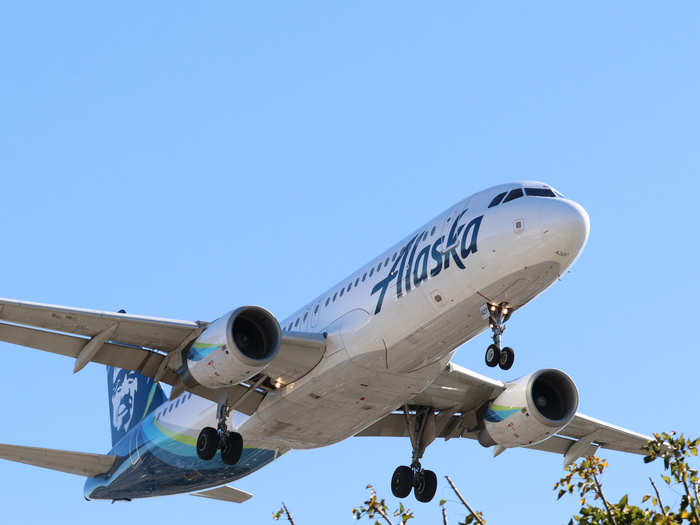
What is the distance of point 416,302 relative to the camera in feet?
73.6

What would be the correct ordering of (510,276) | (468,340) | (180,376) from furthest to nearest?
(180,376), (468,340), (510,276)

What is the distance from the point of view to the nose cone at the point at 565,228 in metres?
21.4

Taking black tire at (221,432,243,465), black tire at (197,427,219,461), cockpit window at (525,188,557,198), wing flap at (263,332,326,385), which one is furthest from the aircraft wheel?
black tire at (197,427,219,461)

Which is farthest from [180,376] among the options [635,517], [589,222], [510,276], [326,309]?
[635,517]

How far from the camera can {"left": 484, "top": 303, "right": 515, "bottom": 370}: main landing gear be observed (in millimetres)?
22047

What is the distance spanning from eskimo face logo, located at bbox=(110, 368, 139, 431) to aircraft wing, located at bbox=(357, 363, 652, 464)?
293 inches

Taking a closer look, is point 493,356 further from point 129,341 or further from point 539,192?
point 129,341

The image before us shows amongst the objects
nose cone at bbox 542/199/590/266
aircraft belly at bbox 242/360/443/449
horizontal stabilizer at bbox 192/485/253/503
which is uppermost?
nose cone at bbox 542/199/590/266

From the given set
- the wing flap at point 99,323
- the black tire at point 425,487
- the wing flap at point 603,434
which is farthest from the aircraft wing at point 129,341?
the wing flap at point 603,434

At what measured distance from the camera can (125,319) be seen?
80.0ft

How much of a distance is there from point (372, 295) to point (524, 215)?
375cm

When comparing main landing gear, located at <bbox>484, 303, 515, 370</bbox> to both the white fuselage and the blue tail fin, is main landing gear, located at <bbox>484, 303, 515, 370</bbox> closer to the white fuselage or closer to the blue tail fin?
the white fuselage

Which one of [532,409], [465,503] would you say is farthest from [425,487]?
[465,503]

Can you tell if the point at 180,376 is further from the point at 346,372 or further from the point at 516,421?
the point at 516,421
